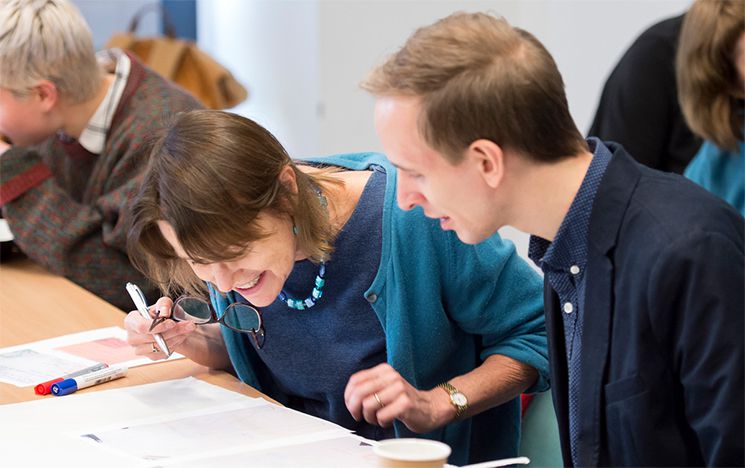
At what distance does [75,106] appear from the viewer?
8.91 feet

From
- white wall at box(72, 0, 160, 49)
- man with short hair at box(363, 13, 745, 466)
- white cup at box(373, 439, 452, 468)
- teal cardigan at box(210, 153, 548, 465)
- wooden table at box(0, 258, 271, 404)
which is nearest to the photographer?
white cup at box(373, 439, 452, 468)

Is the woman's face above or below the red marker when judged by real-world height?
above

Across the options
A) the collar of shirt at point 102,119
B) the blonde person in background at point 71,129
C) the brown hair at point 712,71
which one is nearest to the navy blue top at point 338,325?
the blonde person in background at point 71,129

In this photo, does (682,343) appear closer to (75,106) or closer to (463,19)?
(463,19)

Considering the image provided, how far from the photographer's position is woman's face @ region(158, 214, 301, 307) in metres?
1.70

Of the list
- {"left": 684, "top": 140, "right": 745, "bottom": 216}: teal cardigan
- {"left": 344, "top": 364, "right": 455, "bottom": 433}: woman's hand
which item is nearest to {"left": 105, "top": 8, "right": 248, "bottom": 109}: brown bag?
{"left": 684, "top": 140, "right": 745, "bottom": 216}: teal cardigan

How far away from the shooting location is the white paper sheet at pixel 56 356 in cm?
197

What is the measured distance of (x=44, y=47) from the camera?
102 inches

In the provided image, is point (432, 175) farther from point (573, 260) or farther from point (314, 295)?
point (314, 295)

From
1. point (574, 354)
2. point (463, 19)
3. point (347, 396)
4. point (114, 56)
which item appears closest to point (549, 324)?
point (574, 354)

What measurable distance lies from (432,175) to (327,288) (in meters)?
0.56

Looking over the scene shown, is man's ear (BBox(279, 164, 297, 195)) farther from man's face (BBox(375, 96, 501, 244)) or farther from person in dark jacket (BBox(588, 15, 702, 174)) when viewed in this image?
person in dark jacket (BBox(588, 15, 702, 174))

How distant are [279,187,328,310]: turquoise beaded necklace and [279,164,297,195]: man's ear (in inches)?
3.8

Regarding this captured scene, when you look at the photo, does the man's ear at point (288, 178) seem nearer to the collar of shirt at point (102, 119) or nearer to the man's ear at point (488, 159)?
the man's ear at point (488, 159)
